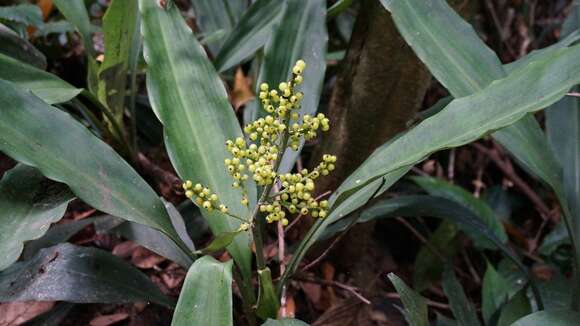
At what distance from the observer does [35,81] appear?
102 centimetres

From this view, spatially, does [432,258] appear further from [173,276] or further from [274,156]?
[274,156]

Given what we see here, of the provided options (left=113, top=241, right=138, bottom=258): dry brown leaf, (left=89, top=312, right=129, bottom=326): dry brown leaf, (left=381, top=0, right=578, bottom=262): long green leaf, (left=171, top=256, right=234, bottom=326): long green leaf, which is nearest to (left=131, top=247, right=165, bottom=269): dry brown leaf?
(left=113, top=241, right=138, bottom=258): dry brown leaf

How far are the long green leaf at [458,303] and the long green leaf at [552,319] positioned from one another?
25 centimetres

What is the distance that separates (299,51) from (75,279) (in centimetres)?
50

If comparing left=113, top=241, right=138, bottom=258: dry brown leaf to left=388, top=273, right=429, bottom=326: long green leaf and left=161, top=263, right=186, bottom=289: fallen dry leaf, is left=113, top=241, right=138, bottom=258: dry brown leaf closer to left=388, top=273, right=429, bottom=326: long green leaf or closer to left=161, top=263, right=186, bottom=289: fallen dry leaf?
left=161, top=263, right=186, bottom=289: fallen dry leaf

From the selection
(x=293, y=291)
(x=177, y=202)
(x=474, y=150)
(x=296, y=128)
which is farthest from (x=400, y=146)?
(x=474, y=150)

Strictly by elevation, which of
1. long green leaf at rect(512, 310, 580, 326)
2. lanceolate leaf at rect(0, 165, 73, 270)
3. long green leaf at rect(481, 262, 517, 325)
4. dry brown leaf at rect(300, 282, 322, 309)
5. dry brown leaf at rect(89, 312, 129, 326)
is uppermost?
lanceolate leaf at rect(0, 165, 73, 270)

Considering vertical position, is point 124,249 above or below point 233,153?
below

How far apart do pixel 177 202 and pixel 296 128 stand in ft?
2.13

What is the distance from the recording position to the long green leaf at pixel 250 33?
1255 millimetres

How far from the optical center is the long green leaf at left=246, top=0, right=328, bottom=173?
1.01 m

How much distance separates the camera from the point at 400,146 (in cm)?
77

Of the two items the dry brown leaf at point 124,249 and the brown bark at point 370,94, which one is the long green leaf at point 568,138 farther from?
the dry brown leaf at point 124,249

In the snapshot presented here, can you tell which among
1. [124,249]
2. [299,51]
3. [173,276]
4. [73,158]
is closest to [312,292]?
[173,276]
